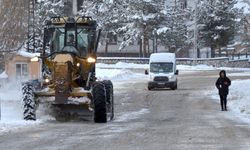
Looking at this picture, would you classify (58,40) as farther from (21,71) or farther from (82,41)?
(21,71)

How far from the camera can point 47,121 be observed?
20516 millimetres

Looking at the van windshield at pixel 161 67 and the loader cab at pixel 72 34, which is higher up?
the loader cab at pixel 72 34

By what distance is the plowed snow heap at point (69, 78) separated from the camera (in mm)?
19984

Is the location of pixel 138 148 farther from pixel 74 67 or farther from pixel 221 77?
pixel 221 77

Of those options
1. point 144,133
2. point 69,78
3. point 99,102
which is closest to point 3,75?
point 69,78

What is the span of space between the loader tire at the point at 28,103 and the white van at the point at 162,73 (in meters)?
23.1

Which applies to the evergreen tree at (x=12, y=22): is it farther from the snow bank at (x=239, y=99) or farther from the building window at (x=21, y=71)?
the building window at (x=21, y=71)

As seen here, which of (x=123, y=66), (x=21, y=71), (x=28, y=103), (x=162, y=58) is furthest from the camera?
(x=123, y=66)

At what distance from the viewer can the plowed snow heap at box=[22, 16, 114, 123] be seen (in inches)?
787

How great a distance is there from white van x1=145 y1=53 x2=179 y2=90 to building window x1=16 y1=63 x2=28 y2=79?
9.96 metres

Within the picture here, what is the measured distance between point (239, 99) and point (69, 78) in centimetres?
1465

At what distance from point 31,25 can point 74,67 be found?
46.3 ft

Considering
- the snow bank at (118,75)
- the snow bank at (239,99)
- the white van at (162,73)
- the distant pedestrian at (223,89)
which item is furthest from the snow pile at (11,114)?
the snow bank at (118,75)

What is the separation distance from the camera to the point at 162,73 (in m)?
43.0
